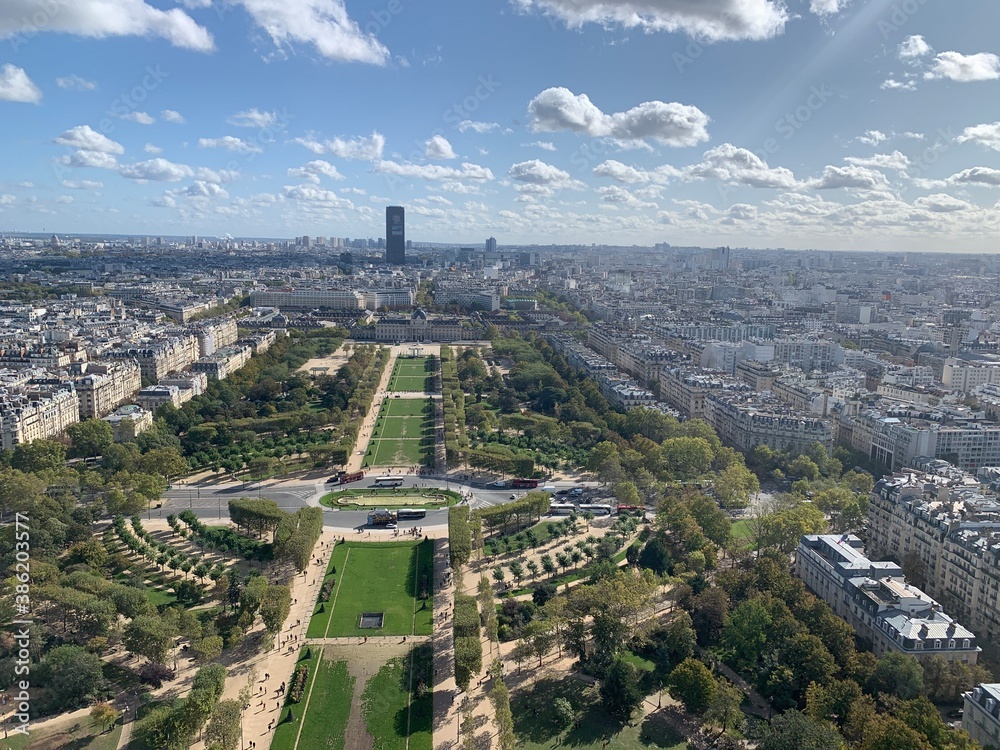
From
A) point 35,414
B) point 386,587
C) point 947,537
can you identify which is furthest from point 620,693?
point 35,414

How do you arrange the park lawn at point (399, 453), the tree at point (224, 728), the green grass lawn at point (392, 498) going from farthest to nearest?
the park lawn at point (399, 453)
the green grass lawn at point (392, 498)
the tree at point (224, 728)

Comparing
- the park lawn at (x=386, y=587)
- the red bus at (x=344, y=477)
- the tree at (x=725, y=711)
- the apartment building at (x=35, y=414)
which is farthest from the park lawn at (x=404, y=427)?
the tree at (x=725, y=711)

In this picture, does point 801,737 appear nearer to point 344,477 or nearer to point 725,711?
point 725,711

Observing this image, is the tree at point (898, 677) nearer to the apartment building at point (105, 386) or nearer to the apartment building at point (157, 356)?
the apartment building at point (105, 386)

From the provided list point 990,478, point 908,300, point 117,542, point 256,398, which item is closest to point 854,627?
point 990,478

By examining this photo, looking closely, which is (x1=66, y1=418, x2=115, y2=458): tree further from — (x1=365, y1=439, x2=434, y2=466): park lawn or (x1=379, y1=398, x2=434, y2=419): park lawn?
(x1=379, y1=398, x2=434, y2=419): park lawn
